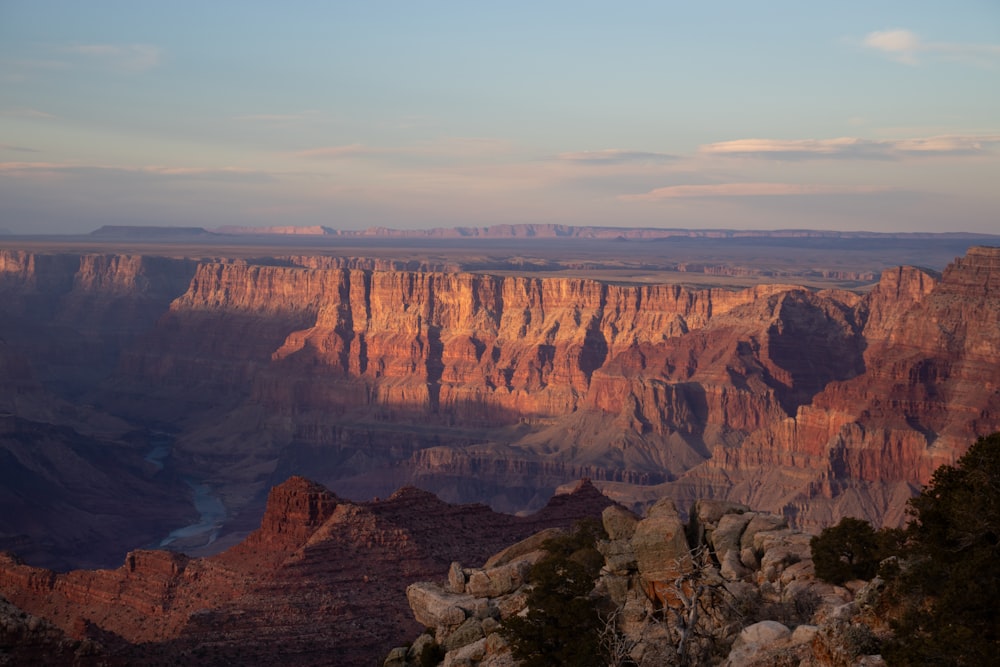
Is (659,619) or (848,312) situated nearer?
(659,619)

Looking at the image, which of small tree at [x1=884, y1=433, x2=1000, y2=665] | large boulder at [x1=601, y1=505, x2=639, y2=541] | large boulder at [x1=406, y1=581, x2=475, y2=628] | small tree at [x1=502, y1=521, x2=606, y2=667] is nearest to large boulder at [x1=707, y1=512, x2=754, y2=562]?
large boulder at [x1=601, y1=505, x2=639, y2=541]

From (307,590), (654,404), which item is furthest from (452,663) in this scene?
(654,404)

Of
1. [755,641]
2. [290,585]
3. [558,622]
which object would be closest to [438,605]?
[558,622]

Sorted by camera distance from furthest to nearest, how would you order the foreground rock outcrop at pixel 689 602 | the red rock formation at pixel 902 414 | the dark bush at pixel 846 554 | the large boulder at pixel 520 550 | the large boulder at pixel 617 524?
the red rock formation at pixel 902 414 < the large boulder at pixel 520 550 < the large boulder at pixel 617 524 < the dark bush at pixel 846 554 < the foreground rock outcrop at pixel 689 602

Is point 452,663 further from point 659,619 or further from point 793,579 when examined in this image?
point 793,579

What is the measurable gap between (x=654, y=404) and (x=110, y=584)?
12168 cm

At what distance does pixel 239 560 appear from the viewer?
75438 millimetres

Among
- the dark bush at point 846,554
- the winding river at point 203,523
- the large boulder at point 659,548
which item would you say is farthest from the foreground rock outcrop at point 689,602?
the winding river at point 203,523

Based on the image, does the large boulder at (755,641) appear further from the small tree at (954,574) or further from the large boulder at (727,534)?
the large boulder at (727,534)

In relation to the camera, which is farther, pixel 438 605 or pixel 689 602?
pixel 438 605

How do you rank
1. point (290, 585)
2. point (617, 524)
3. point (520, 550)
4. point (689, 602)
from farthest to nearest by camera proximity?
1. point (290, 585)
2. point (520, 550)
3. point (617, 524)
4. point (689, 602)

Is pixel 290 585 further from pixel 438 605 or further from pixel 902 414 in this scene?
pixel 902 414

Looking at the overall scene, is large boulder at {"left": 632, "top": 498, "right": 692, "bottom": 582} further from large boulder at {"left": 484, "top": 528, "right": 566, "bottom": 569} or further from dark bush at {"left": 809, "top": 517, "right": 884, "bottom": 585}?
large boulder at {"left": 484, "top": 528, "right": 566, "bottom": 569}

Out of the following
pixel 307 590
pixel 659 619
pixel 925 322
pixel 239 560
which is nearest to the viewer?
pixel 659 619
